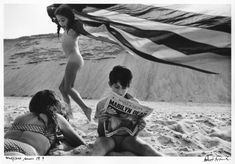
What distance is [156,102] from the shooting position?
327 centimetres

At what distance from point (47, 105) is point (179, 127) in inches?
52.4

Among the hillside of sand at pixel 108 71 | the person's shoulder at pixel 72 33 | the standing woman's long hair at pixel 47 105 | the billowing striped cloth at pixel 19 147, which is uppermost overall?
the person's shoulder at pixel 72 33

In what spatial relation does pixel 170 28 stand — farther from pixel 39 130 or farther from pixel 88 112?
pixel 39 130

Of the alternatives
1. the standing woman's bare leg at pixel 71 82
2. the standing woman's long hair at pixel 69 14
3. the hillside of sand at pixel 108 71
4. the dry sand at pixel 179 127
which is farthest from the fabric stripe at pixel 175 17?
the dry sand at pixel 179 127

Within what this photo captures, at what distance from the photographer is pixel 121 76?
10.2 feet

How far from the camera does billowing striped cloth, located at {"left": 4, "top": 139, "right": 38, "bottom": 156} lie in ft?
9.25

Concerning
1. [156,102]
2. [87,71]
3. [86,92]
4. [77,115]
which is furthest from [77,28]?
[156,102]

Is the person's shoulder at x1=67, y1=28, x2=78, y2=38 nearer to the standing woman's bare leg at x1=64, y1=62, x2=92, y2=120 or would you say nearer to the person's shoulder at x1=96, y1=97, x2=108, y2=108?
the standing woman's bare leg at x1=64, y1=62, x2=92, y2=120

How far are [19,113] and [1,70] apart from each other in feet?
1.76

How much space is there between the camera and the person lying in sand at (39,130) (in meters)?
2.84

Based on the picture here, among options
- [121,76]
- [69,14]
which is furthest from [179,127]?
[69,14]

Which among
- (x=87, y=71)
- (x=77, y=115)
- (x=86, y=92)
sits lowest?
(x=77, y=115)

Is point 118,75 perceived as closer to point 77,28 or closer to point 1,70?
point 77,28
